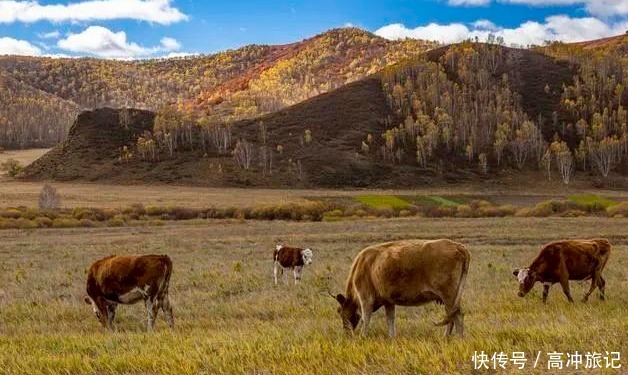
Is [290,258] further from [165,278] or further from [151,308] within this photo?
[151,308]

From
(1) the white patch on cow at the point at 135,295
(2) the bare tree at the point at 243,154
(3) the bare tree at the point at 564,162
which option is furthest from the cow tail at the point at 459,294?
(3) the bare tree at the point at 564,162

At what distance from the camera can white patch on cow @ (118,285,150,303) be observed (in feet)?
44.9

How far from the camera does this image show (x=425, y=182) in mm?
166000

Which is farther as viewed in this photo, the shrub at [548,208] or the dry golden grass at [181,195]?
the dry golden grass at [181,195]

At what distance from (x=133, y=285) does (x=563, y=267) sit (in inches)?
450

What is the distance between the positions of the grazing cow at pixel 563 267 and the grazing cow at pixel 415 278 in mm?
6103

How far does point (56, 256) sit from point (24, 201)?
8370 cm

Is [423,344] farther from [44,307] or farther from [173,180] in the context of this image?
[173,180]

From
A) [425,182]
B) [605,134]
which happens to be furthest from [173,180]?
[605,134]

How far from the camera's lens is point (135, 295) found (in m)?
13.8

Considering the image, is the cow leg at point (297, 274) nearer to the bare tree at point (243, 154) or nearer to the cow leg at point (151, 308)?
the cow leg at point (151, 308)

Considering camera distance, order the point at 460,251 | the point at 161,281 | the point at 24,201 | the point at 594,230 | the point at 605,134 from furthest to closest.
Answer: the point at 605,134 → the point at 24,201 → the point at 594,230 → the point at 161,281 → the point at 460,251

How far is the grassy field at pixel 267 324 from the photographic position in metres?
8.29

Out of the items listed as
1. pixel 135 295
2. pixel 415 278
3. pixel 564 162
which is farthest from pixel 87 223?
pixel 564 162
